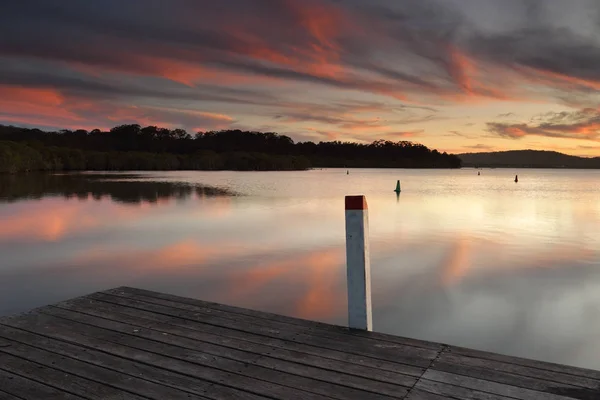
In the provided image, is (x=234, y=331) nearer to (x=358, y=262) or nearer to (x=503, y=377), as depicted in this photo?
(x=358, y=262)

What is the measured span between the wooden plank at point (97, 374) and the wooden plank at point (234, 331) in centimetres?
108

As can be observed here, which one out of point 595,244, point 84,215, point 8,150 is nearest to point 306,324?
point 595,244

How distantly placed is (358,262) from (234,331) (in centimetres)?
138

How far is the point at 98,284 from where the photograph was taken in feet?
37.0

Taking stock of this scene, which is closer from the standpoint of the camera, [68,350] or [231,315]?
[68,350]

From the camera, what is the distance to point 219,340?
4.46 meters

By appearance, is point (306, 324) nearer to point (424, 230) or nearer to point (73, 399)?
point (73, 399)

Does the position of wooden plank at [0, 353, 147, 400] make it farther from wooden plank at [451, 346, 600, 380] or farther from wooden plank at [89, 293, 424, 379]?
wooden plank at [451, 346, 600, 380]

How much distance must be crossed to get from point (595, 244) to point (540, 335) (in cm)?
1190

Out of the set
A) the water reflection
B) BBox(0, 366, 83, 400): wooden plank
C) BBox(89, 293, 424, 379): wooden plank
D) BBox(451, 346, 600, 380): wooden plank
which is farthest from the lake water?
the water reflection

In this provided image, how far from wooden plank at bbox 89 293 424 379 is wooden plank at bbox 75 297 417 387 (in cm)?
1

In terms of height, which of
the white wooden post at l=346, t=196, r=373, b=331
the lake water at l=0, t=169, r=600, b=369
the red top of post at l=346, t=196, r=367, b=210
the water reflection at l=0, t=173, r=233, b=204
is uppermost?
the red top of post at l=346, t=196, r=367, b=210

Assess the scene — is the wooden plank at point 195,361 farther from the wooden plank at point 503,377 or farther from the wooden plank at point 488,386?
the wooden plank at point 503,377

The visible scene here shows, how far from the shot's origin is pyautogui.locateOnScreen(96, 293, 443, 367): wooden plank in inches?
159
